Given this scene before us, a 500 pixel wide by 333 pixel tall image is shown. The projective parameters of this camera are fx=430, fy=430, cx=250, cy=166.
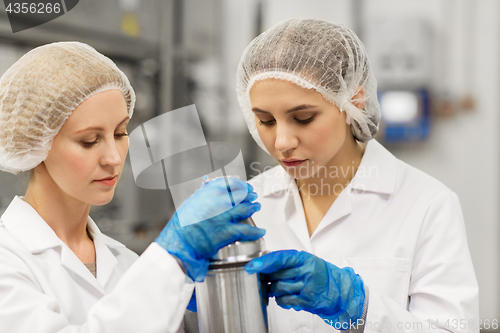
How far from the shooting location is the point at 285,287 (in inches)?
36.0

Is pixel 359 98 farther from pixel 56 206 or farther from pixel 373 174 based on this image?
pixel 56 206

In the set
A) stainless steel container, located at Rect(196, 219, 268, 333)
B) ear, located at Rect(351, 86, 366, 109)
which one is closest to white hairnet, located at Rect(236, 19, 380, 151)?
ear, located at Rect(351, 86, 366, 109)

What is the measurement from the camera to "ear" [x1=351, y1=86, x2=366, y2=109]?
1193 mm

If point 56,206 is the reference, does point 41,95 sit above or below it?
above

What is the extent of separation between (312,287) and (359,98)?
1.83 feet

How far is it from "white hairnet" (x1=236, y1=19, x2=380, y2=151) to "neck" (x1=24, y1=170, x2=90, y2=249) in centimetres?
55

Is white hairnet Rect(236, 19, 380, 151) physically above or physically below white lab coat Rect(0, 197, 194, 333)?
above

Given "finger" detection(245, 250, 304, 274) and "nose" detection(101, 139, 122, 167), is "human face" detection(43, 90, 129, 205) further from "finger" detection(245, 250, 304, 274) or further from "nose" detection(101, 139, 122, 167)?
"finger" detection(245, 250, 304, 274)

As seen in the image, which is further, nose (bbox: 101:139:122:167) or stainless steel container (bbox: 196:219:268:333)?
nose (bbox: 101:139:122:167)

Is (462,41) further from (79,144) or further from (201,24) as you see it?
(79,144)

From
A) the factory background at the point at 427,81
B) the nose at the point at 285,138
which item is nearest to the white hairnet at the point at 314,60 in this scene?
the nose at the point at 285,138

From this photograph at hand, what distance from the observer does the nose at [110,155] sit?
0.93 m

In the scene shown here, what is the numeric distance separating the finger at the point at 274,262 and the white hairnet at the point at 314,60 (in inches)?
16.9

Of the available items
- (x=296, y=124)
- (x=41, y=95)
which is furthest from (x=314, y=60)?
(x=41, y=95)
